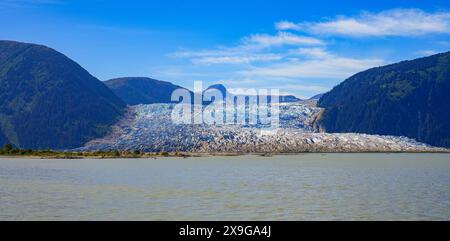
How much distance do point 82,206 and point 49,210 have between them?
3.81 meters

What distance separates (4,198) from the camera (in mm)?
54281

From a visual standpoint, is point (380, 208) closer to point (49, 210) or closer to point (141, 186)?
point (49, 210)

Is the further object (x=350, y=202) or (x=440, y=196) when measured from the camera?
(x=440, y=196)

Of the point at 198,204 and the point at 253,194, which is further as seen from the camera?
the point at 253,194

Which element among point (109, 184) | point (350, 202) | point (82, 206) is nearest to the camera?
point (82, 206)

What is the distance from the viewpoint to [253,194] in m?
59.6

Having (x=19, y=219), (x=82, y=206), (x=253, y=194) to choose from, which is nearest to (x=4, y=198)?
(x=82, y=206)

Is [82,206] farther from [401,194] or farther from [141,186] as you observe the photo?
[401,194]

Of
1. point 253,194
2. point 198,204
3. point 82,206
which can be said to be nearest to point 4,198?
point 82,206

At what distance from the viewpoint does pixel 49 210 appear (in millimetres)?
45500
